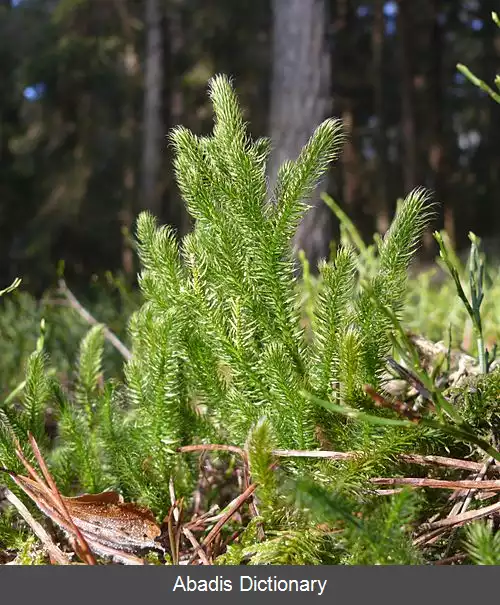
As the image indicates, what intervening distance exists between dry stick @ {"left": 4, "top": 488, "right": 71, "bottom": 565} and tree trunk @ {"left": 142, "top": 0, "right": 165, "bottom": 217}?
26.6ft

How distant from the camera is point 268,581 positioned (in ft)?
1.83

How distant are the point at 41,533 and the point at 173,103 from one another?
1626 centimetres

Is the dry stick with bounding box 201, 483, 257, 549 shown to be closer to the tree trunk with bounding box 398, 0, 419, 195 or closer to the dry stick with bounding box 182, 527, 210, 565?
the dry stick with bounding box 182, 527, 210, 565

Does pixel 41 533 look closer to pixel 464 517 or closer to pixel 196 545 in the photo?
pixel 196 545

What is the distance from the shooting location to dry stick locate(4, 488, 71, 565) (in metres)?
0.64

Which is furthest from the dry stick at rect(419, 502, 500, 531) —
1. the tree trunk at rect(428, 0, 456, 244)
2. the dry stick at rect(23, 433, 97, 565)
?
the tree trunk at rect(428, 0, 456, 244)

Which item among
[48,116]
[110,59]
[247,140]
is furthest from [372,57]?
[247,140]

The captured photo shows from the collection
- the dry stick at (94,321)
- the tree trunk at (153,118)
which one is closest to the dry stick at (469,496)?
the dry stick at (94,321)

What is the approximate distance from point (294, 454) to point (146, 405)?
216 mm

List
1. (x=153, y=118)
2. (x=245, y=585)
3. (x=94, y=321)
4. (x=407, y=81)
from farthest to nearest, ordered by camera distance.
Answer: (x=407, y=81)
(x=153, y=118)
(x=94, y=321)
(x=245, y=585)

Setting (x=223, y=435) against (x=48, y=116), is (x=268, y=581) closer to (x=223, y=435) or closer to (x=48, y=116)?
(x=223, y=435)

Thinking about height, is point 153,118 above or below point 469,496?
above

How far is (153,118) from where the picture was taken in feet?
32.5

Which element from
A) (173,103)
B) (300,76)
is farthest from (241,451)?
(173,103)
